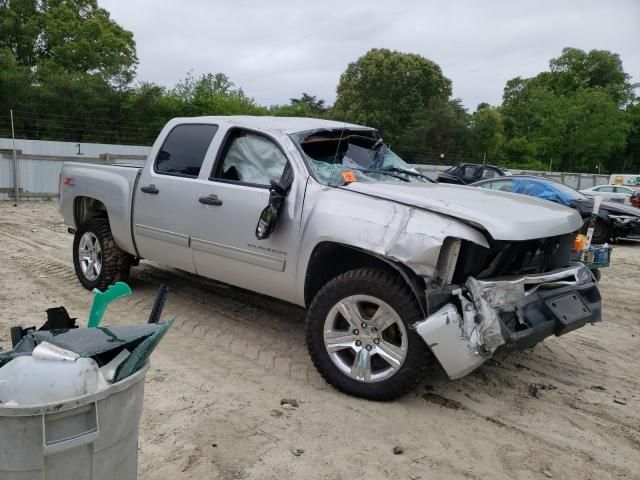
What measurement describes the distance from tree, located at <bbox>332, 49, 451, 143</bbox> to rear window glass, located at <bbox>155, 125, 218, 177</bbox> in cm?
3387

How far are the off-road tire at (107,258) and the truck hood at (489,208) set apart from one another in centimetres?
Result: 302

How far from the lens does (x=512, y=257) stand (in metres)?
3.71

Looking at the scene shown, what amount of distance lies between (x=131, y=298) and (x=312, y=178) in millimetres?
2824

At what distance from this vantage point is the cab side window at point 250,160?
171 inches

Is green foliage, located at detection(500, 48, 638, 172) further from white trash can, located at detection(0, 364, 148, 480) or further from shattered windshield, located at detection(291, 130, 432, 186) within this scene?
white trash can, located at detection(0, 364, 148, 480)

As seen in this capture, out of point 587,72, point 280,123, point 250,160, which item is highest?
point 587,72

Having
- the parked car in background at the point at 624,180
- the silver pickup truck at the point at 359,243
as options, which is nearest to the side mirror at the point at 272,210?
the silver pickup truck at the point at 359,243

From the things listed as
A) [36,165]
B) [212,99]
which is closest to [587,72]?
[212,99]

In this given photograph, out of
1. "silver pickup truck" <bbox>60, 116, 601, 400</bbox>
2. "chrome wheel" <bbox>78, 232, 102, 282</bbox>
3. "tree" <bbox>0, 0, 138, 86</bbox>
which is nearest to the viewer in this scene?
"silver pickup truck" <bbox>60, 116, 601, 400</bbox>

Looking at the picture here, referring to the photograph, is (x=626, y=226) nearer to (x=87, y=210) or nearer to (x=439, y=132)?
(x=87, y=210)

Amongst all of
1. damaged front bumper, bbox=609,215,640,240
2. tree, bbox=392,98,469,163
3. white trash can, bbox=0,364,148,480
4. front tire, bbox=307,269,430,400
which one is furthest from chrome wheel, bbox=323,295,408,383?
tree, bbox=392,98,469,163

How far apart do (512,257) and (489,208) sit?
41 centimetres

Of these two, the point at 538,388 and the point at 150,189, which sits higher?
the point at 150,189

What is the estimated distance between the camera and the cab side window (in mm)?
4355
